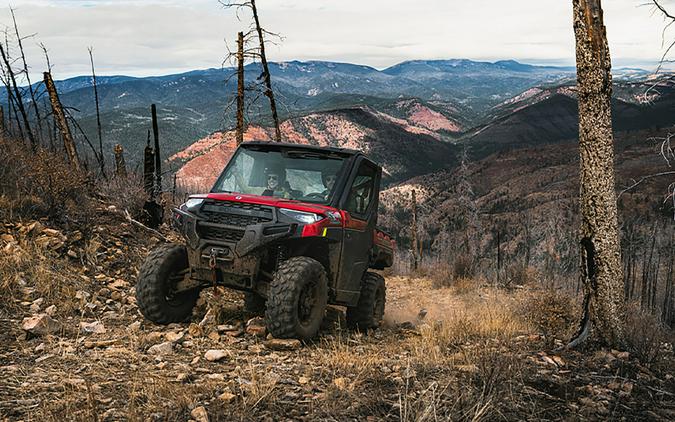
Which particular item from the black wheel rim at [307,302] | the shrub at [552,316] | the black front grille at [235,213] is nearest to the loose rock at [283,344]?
the black wheel rim at [307,302]

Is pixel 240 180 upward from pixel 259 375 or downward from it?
upward

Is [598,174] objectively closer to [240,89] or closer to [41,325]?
[41,325]

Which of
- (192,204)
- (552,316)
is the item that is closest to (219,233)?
(192,204)

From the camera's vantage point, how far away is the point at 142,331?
6293 millimetres

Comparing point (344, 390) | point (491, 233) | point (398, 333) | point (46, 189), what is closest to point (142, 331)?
point (344, 390)

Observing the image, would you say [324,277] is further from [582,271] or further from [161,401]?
[582,271]

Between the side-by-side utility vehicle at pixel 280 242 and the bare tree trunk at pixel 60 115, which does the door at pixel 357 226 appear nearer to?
the side-by-side utility vehicle at pixel 280 242

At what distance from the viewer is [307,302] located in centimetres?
611

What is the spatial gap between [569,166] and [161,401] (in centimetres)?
12448

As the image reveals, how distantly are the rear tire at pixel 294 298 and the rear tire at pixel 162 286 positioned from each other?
1405 mm

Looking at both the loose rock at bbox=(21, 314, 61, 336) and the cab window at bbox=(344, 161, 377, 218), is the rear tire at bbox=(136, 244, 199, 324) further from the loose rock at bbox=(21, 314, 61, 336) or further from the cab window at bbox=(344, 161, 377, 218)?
the cab window at bbox=(344, 161, 377, 218)

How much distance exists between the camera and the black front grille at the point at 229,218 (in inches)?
235

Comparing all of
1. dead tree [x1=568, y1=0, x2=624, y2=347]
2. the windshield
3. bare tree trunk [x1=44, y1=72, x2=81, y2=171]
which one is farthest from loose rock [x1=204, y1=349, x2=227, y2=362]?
bare tree trunk [x1=44, y1=72, x2=81, y2=171]

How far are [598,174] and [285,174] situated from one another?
12.5 ft
